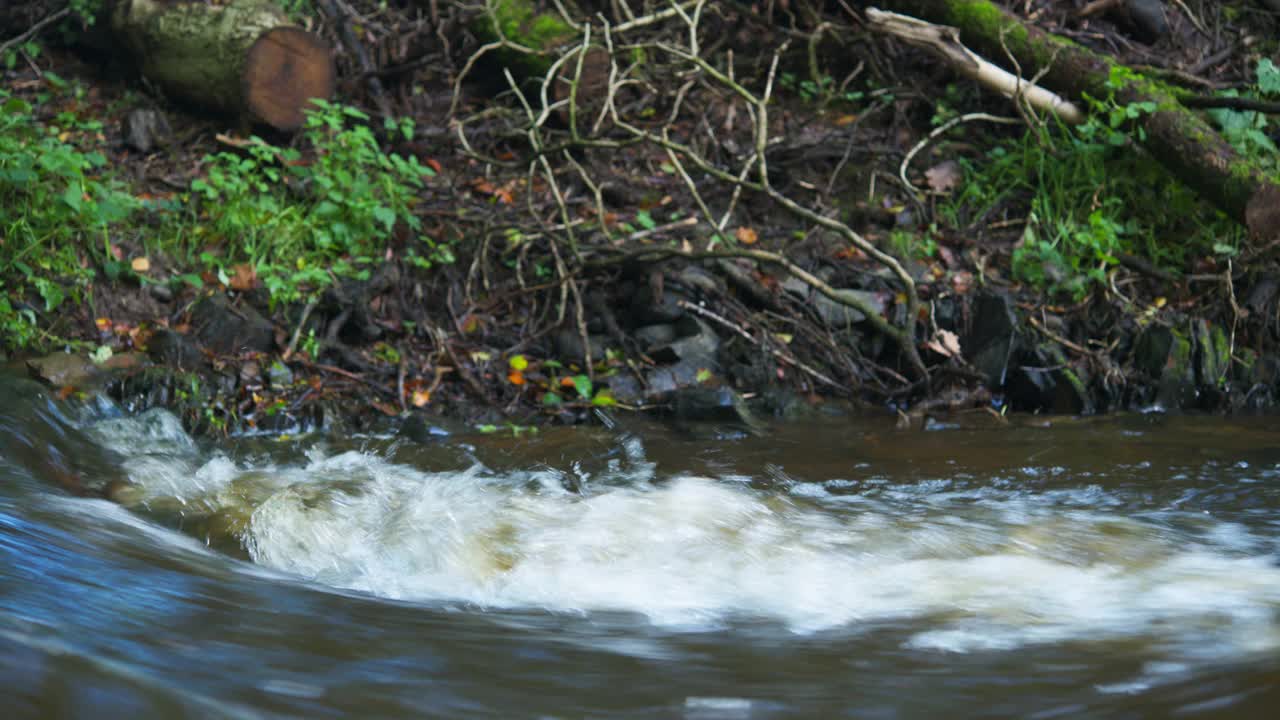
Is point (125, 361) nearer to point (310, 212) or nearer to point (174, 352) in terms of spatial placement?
point (174, 352)

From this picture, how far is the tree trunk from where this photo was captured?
5035 mm

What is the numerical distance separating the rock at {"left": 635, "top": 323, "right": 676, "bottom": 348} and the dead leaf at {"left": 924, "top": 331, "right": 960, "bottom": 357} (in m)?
1.32

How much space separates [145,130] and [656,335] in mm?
3460

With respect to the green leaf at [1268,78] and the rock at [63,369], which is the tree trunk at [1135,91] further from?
the rock at [63,369]

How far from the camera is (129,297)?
4.75 metres

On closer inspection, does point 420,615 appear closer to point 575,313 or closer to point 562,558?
point 562,558

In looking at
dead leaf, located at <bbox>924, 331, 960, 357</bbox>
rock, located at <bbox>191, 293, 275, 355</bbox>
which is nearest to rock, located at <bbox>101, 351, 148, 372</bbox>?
rock, located at <bbox>191, 293, 275, 355</bbox>

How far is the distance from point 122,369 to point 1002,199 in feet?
16.2

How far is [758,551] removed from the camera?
289 cm

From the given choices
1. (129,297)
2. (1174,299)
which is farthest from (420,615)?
(1174,299)

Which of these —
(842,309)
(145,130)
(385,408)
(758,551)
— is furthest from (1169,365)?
(145,130)

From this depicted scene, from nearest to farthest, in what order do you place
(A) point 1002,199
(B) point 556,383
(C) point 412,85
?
1. (B) point 556,383
2. (A) point 1002,199
3. (C) point 412,85

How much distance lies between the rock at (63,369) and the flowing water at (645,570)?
0.50ft

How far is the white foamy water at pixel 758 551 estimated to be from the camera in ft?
7.48
